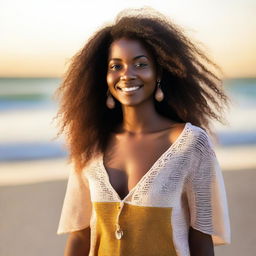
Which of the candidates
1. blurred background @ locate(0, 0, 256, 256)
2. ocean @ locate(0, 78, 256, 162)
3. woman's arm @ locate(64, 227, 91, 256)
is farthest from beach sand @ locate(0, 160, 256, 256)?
woman's arm @ locate(64, 227, 91, 256)

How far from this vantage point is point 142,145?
192 centimetres

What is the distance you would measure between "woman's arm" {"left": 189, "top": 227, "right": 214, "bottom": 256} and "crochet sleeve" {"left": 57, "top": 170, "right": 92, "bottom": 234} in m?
0.34

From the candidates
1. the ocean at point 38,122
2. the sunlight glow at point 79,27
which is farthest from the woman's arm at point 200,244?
the ocean at point 38,122

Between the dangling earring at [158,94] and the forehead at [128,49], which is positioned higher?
the forehead at [128,49]

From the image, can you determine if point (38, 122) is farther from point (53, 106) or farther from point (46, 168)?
point (46, 168)

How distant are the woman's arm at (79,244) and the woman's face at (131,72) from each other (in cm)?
44

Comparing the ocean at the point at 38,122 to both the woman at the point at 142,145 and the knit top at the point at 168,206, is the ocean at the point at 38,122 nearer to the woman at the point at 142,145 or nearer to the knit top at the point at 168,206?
the woman at the point at 142,145

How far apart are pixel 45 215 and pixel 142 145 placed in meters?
1.53

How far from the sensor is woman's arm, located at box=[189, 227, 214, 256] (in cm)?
184

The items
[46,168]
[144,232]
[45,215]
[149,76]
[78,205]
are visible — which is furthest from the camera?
[46,168]

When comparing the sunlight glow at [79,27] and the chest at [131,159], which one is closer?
the chest at [131,159]

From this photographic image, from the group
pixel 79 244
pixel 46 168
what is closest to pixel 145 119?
pixel 79 244

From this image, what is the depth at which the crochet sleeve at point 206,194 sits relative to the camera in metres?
1.81

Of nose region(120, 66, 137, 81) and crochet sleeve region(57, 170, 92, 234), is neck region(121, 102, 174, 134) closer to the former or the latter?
nose region(120, 66, 137, 81)
